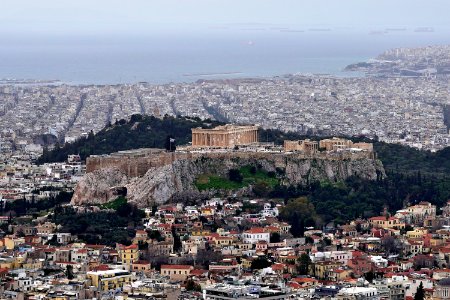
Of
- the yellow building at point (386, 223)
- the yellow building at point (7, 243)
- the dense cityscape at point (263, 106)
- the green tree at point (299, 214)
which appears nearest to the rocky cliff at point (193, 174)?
the green tree at point (299, 214)

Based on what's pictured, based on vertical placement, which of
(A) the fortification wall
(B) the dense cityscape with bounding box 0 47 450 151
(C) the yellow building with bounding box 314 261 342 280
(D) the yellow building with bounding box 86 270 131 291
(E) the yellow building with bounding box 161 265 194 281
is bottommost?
(B) the dense cityscape with bounding box 0 47 450 151

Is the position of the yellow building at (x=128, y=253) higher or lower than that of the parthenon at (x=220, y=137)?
lower

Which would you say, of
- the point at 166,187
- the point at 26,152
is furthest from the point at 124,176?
the point at 26,152

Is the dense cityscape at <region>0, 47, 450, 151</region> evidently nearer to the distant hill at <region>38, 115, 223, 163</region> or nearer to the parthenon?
the distant hill at <region>38, 115, 223, 163</region>

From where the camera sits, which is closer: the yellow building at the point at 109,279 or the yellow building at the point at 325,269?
the yellow building at the point at 109,279

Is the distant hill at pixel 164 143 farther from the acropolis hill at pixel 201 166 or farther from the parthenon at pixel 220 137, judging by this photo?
the acropolis hill at pixel 201 166

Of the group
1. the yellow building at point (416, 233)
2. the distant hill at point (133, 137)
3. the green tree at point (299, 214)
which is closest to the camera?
the yellow building at point (416, 233)

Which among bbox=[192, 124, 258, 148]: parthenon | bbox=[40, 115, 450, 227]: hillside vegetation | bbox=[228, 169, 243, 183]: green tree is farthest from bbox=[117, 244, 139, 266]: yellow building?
bbox=[192, 124, 258, 148]: parthenon

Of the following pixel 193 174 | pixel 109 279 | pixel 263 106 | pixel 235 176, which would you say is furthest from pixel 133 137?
pixel 263 106
